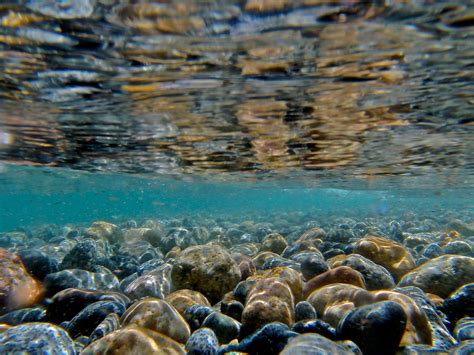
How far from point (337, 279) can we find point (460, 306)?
7.35 feet

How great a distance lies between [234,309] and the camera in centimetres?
616

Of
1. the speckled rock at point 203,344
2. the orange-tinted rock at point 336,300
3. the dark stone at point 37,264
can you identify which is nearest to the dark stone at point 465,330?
the orange-tinted rock at point 336,300

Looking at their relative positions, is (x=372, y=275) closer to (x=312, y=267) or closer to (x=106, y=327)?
(x=312, y=267)

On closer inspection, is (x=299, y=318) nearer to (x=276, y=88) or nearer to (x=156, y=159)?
(x=276, y=88)

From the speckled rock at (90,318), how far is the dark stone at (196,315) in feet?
4.31

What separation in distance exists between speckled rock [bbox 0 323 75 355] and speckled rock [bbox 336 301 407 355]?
12.8 ft

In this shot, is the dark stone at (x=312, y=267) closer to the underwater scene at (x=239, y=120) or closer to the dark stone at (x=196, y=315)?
the underwater scene at (x=239, y=120)

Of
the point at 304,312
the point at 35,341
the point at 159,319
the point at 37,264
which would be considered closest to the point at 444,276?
the point at 304,312

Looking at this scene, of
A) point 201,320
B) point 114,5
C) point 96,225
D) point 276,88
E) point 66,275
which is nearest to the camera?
point 114,5

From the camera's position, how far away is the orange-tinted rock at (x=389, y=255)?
9375 mm

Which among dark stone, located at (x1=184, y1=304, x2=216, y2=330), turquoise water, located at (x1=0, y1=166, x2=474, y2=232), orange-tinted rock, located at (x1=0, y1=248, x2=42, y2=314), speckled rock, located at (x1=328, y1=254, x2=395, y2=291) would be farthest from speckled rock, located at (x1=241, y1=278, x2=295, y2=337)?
turquoise water, located at (x1=0, y1=166, x2=474, y2=232)

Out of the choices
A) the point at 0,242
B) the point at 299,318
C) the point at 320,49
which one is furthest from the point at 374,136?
the point at 0,242

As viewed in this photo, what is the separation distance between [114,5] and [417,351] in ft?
19.9

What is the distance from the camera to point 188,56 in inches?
222
